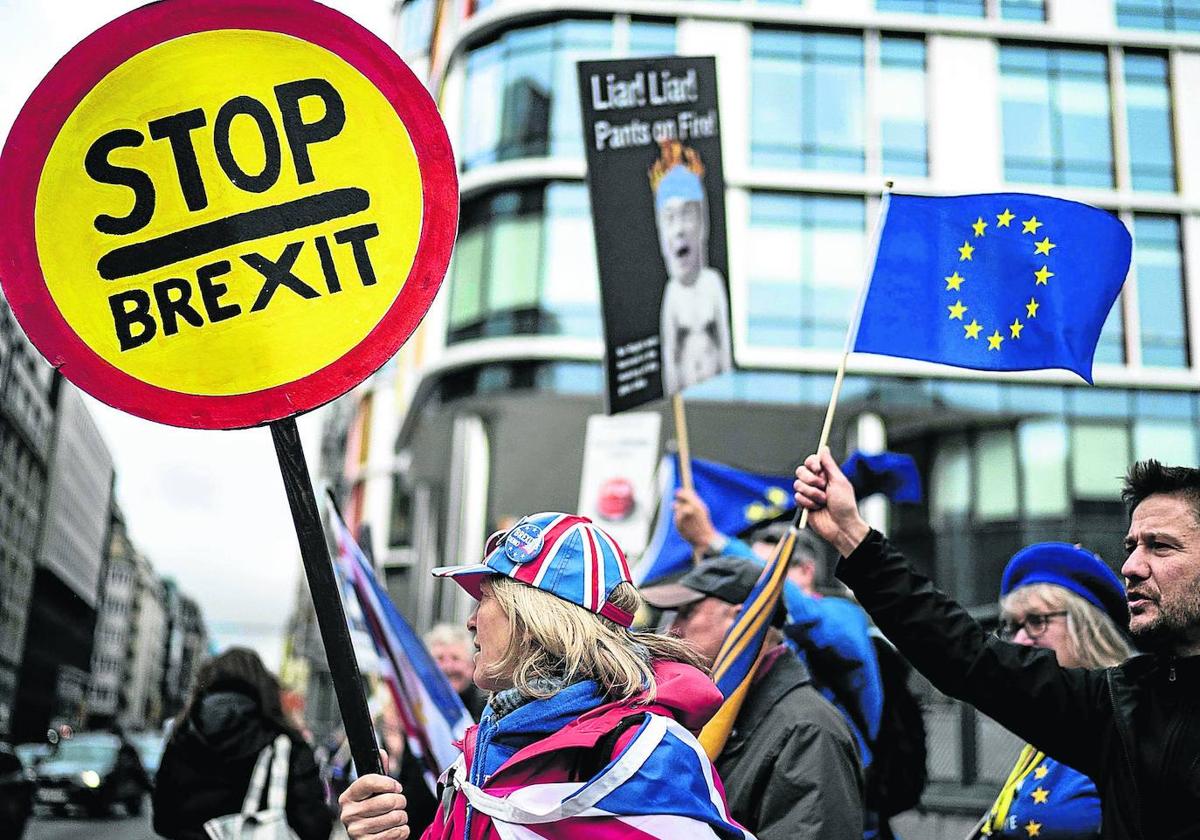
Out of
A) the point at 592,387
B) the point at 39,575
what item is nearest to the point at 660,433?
the point at 592,387

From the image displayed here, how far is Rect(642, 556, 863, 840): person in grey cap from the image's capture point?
3.28 m

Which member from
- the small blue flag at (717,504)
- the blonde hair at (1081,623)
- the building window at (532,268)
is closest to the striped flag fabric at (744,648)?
the blonde hair at (1081,623)

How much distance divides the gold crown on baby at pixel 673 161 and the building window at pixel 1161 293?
79.5 feet

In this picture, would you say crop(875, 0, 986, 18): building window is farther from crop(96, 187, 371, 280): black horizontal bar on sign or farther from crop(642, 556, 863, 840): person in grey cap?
crop(96, 187, 371, 280): black horizontal bar on sign

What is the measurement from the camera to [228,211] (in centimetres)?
216

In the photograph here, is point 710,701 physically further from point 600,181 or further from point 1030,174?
point 1030,174

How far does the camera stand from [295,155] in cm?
219

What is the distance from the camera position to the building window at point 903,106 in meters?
28.8

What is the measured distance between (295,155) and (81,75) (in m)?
Answer: 0.34

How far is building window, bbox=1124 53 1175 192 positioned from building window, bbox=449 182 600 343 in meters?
11.8

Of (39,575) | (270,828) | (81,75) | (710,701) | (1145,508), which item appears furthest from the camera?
(39,575)

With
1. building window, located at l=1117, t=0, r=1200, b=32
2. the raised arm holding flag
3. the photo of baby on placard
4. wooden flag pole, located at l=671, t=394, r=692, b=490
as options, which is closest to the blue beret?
the raised arm holding flag

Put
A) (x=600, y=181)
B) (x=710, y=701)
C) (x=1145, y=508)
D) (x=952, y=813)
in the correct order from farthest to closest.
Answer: (x=952, y=813), (x=600, y=181), (x=1145, y=508), (x=710, y=701)

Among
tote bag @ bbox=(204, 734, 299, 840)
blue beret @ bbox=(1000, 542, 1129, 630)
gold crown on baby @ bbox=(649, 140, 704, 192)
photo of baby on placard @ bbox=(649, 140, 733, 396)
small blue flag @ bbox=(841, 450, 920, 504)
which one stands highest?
gold crown on baby @ bbox=(649, 140, 704, 192)
